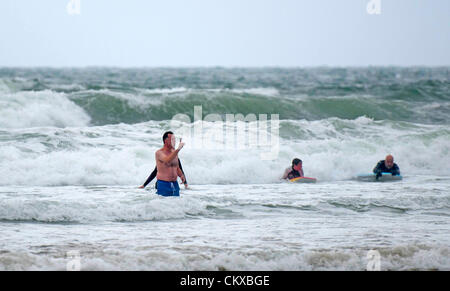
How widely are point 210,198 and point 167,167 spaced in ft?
4.40

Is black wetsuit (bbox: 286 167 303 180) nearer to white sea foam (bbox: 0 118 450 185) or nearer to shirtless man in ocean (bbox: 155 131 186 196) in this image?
white sea foam (bbox: 0 118 450 185)

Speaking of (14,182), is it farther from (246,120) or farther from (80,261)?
(246,120)

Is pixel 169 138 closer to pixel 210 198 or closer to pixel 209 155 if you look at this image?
pixel 210 198

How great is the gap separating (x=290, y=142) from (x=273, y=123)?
109 inches

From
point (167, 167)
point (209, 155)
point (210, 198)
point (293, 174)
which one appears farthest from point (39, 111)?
point (167, 167)

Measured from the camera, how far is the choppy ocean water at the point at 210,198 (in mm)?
7387

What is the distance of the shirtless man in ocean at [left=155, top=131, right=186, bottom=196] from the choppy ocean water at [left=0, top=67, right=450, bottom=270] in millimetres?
245

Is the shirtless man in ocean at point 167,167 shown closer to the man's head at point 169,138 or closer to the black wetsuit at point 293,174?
the man's head at point 169,138

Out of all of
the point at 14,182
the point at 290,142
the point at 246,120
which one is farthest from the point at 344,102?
the point at 14,182

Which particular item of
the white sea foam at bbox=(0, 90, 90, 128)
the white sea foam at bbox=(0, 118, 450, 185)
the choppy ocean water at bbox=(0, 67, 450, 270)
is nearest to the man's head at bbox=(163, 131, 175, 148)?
the choppy ocean water at bbox=(0, 67, 450, 270)

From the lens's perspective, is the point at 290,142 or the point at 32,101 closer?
the point at 290,142

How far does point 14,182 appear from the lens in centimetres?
1304

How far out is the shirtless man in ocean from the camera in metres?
10.4
